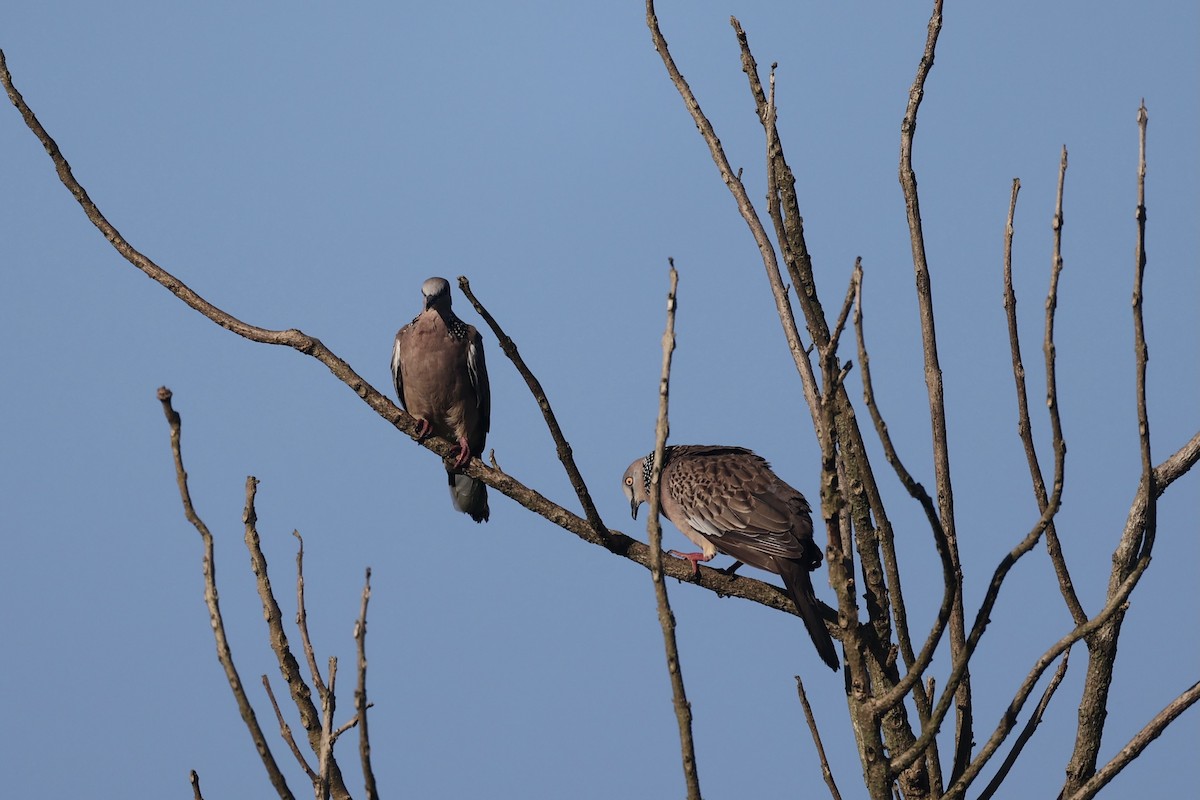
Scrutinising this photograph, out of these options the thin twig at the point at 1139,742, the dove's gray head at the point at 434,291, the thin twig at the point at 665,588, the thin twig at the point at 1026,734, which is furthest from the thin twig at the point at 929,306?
the dove's gray head at the point at 434,291

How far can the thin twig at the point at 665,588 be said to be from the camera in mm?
2307

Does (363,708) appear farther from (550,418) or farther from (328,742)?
(550,418)

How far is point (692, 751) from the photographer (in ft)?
7.70

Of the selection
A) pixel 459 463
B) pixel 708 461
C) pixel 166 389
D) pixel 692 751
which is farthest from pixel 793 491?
pixel 166 389

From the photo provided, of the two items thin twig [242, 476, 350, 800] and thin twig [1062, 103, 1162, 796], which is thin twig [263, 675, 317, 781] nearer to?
thin twig [242, 476, 350, 800]

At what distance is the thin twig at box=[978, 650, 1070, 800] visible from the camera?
10.8 ft

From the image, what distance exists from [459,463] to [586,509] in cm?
138

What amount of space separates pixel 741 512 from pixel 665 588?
365cm

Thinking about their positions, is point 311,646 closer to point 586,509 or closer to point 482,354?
point 586,509

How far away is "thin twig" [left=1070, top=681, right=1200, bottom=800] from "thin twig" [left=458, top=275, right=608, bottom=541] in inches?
68.7

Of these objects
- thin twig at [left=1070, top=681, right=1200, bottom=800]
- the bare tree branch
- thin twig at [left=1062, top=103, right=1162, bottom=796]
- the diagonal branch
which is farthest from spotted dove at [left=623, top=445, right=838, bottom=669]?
the bare tree branch

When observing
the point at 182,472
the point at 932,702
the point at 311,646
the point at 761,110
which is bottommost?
the point at 932,702

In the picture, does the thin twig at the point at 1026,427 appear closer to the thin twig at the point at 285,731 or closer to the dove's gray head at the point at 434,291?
the thin twig at the point at 285,731

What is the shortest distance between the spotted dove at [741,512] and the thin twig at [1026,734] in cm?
141
